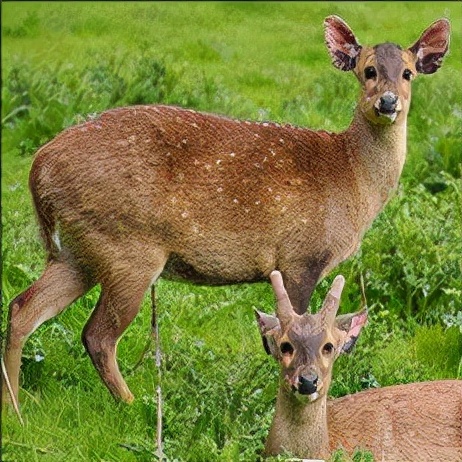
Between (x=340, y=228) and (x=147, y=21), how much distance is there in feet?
32.8

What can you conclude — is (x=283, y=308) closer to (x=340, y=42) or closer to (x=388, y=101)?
(x=388, y=101)

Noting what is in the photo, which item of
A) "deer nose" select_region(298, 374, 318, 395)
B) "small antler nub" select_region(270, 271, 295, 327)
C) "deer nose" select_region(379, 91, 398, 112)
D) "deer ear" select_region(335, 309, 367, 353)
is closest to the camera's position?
"deer nose" select_region(298, 374, 318, 395)

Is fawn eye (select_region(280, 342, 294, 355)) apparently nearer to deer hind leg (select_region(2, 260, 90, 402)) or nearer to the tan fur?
the tan fur

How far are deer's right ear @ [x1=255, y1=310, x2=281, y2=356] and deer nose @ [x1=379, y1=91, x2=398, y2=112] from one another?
4.13ft

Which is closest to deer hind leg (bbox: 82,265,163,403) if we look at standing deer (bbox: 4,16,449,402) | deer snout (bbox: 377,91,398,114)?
standing deer (bbox: 4,16,449,402)

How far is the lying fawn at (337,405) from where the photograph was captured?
6.43m

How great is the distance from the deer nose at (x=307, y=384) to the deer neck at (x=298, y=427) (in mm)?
250

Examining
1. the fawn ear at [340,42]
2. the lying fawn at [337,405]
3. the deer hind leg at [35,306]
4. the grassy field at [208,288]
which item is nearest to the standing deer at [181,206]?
the deer hind leg at [35,306]

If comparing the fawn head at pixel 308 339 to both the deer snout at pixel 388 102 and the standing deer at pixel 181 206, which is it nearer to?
the standing deer at pixel 181 206

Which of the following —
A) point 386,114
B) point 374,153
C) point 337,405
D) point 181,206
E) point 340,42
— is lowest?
point 337,405

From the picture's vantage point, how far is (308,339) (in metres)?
6.42

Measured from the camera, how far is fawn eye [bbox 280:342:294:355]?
6449mm

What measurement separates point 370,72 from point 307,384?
71.0 inches

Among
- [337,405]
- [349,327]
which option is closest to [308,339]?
[349,327]
